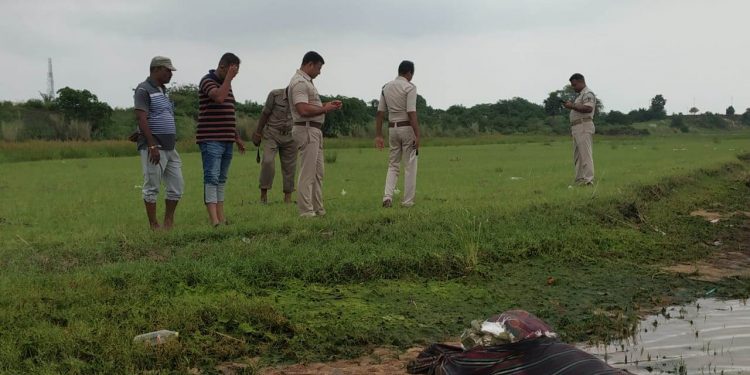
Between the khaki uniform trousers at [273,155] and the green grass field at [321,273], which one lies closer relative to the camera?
the green grass field at [321,273]

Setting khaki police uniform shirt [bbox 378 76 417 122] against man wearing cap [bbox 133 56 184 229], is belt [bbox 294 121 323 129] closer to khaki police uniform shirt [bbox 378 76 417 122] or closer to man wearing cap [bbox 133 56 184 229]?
khaki police uniform shirt [bbox 378 76 417 122]

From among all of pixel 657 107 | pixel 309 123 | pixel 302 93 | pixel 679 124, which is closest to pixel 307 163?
pixel 309 123

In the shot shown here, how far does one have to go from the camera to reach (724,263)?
5.96 metres

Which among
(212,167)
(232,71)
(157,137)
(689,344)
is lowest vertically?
(689,344)

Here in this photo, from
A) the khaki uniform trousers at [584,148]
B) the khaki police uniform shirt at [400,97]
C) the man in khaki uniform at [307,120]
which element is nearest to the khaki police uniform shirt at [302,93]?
the man in khaki uniform at [307,120]

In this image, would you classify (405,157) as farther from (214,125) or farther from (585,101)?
(585,101)

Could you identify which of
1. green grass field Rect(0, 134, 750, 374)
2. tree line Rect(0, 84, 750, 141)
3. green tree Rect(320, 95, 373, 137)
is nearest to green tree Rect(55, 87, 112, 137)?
tree line Rect(0, 84, 750, 141)

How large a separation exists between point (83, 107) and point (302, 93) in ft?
106

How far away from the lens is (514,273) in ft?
17.6

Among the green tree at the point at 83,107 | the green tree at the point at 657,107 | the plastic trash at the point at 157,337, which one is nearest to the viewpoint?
the plastic trash at the point at 157,337

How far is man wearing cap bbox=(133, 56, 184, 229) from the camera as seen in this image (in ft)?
20.3

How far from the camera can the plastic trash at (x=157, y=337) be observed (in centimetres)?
340

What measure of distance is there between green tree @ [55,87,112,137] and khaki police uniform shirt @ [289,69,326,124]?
103 feet

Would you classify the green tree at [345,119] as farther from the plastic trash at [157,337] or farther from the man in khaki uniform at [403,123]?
the plastic trash at [157,337]
